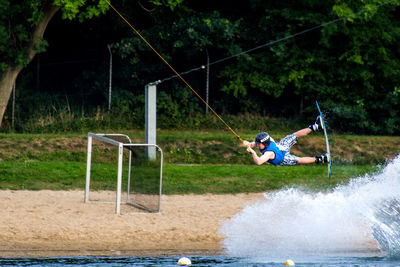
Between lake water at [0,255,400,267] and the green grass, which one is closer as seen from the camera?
lake water at [0,255,400,267]

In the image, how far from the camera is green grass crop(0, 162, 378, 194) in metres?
17.4

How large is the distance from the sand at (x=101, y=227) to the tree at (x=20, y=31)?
8.24 meters

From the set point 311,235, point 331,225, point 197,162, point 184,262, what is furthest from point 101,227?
point 197,162

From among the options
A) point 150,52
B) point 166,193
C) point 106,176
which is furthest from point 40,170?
point 150,52

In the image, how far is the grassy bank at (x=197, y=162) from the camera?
17672 mm

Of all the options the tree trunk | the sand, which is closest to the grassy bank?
the sand

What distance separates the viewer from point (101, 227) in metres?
13.0

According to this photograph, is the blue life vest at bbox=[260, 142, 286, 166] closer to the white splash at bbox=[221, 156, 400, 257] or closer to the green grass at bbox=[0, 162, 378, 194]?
the white splash at bbox=[221, 156, 400, 257]

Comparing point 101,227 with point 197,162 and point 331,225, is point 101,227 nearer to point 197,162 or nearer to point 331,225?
point 331,225

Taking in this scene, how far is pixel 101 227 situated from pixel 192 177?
563cm

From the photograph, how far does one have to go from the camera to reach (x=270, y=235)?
1317 cm

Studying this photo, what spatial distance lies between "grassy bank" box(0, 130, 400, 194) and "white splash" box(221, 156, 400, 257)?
11.2 feet

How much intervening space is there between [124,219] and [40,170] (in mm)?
5400

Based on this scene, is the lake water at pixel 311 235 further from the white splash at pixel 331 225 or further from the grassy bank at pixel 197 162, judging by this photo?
the grassy bank at pixel 197 162
